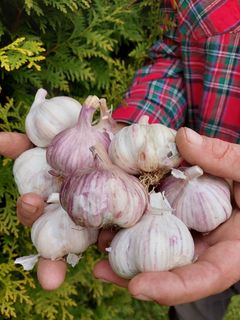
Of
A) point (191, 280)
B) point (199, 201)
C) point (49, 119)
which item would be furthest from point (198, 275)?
point (49, 119)

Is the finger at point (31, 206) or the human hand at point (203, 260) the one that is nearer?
the human hand at point (203, 260)

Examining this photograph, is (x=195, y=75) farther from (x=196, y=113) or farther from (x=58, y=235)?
(x=58, y=235)

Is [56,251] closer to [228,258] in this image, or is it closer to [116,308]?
[228,258]

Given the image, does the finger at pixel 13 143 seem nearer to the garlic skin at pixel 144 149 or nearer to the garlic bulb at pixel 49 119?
the garlic bulb at pixel 49 119

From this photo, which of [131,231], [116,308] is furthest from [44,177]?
[116,308]

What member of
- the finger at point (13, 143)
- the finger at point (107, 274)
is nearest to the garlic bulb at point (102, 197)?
the finger at point (107, 274)

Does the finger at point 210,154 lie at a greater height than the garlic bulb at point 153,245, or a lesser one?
greater

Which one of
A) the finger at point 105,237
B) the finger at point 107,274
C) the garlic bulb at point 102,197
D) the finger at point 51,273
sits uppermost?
the garlic bulb at point 102,197
